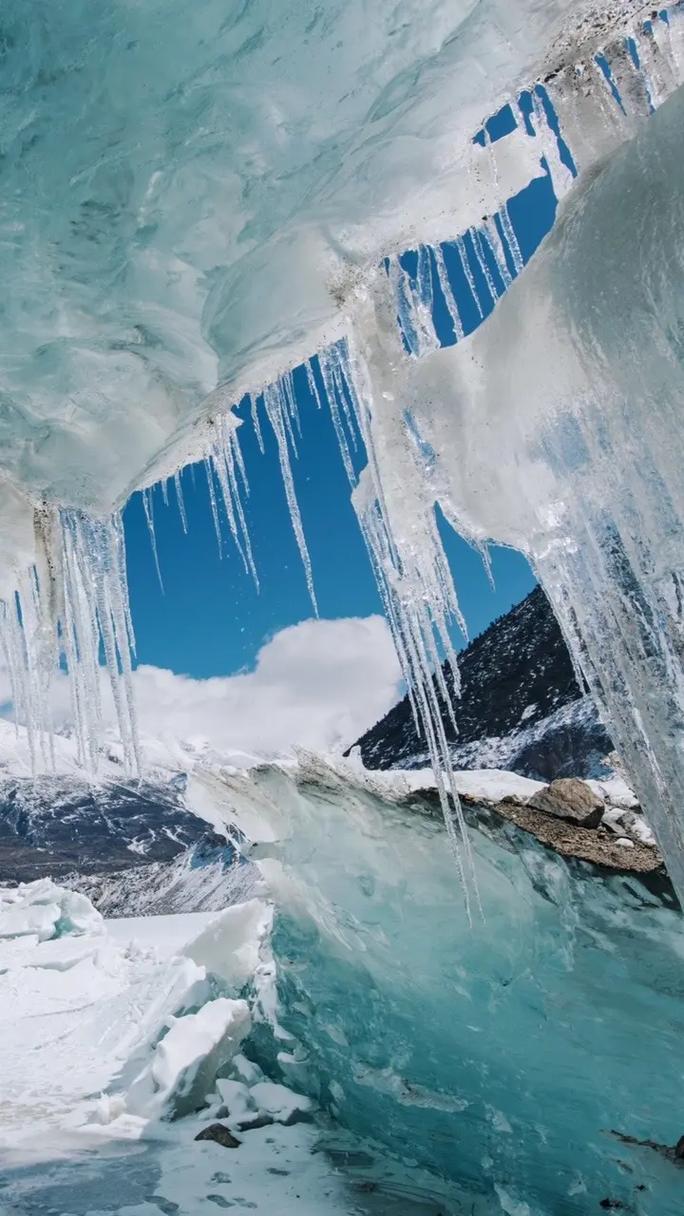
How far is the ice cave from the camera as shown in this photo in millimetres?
3031

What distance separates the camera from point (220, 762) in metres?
9.84

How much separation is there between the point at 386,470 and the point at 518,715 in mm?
49883

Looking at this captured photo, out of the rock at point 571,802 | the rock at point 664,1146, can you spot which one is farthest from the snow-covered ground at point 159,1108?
the rock at point 571,802

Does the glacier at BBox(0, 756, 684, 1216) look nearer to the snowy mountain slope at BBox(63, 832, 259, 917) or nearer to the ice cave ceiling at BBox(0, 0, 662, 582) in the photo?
the ice cave ceiling at BBox(0, 0, 662, 582)

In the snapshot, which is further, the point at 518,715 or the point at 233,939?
the point at 518,715

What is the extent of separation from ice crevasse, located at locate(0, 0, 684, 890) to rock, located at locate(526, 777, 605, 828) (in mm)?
3127

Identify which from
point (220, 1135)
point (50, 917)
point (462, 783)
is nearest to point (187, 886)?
point (50, 917)

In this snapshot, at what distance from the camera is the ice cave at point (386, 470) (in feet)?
9.95

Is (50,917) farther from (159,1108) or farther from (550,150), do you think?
(550,150)

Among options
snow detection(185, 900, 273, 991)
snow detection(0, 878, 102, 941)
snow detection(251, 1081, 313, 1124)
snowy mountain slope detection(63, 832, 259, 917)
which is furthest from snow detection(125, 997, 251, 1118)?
snowy mountain slope detection(63, 832, 259, 917)

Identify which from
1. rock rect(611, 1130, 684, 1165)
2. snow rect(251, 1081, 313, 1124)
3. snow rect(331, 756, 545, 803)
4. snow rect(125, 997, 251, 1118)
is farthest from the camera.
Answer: snow rect(125, 997, 251, 1118)

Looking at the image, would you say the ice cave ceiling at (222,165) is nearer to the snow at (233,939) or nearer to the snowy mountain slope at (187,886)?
the snow at (233,939)

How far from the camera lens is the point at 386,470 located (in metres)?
4.46

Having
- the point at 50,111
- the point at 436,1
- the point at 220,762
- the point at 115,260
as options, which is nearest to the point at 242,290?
the point at 115,260
